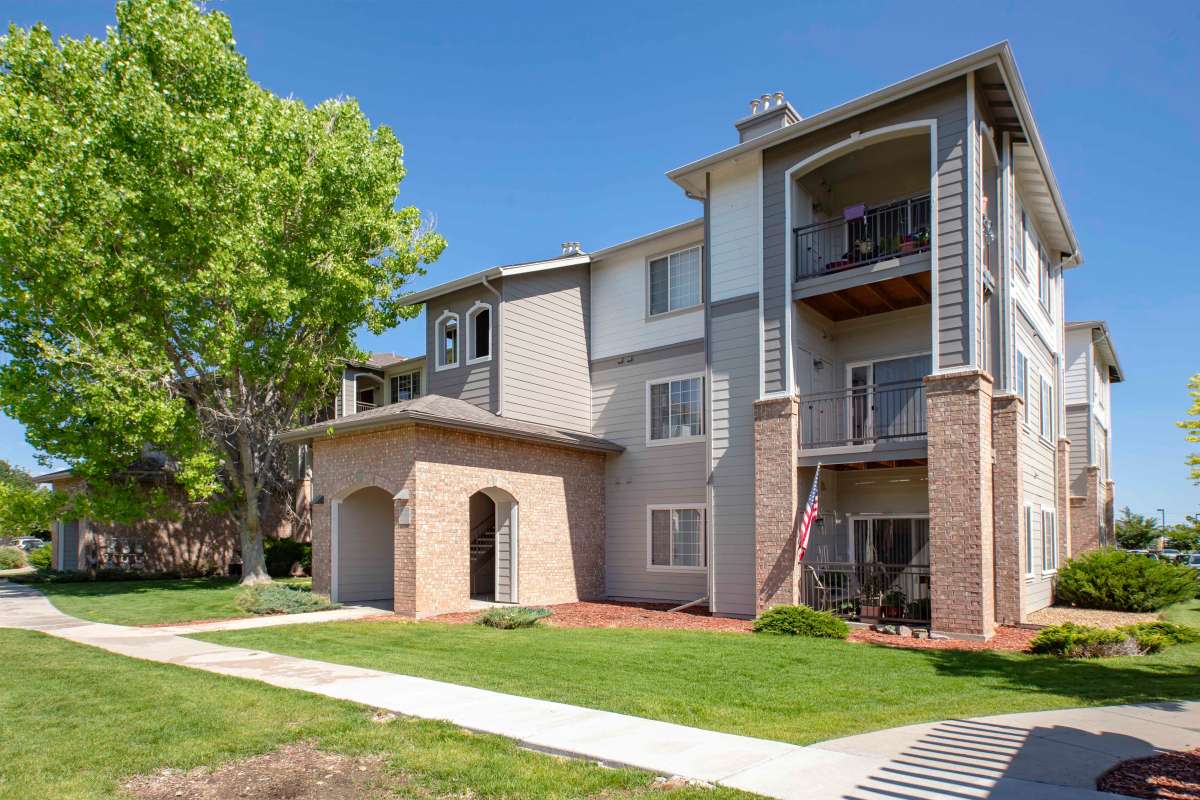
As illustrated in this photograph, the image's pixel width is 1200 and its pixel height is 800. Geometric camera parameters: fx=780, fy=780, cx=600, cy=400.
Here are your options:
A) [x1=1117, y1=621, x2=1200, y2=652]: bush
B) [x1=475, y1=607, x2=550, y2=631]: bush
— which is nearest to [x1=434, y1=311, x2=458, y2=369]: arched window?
[x1=475, y1=607, x2=550, y2=631]: bush

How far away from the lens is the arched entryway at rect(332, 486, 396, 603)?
17906mm

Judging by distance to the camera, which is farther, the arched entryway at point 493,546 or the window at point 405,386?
the window at point 405,386

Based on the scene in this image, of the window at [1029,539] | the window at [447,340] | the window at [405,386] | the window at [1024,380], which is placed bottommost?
the window at [1029,539]

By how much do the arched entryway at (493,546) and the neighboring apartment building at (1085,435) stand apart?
18.0 metres

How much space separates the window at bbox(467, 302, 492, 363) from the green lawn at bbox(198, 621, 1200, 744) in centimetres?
846

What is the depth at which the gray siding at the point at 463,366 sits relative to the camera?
763 inches

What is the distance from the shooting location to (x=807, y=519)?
14312 millimetres

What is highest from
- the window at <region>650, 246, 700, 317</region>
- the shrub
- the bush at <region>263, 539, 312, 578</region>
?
the window at <region>650, 246, 700, 317</region>

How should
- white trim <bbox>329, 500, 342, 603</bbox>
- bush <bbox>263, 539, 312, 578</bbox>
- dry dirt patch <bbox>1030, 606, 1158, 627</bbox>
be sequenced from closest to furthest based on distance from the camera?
dry dirt patch <bbox>1030, 606, 1158, 627</bbox> → white trim <bbox>329, 500, 342, 603</bbox> → bush <bbox>263, 539, 312, 578</bbox>

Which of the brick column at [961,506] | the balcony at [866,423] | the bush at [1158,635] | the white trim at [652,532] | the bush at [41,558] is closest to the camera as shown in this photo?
the bush at [1158,635]

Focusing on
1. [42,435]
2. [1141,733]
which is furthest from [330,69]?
[1141,733]

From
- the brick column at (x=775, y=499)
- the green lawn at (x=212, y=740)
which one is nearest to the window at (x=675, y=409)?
the brick column at (x=775, y=499)

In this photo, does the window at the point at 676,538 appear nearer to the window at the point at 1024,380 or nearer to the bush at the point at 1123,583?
the window at the point at 1024,380

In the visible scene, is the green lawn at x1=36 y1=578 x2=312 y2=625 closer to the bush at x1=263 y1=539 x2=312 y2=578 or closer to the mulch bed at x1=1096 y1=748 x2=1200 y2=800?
the bush at x1=263 y1=539 x2=312 y2=578
